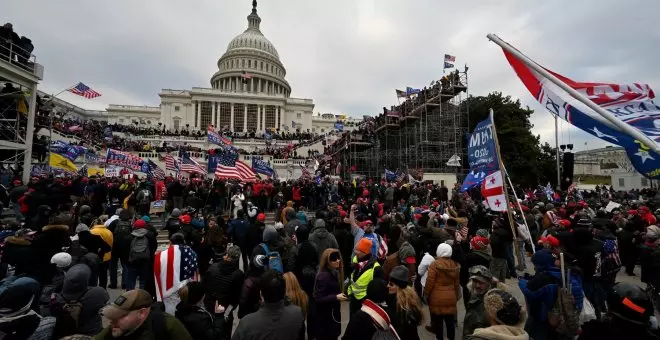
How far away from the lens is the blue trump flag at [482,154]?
244 inches

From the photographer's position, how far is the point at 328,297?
3.70 m

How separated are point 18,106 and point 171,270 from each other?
54.1 feet

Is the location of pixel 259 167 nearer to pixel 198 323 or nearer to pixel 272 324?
pixel 198 323

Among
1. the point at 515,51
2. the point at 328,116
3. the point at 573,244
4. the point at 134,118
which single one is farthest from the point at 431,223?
the point at 134,118

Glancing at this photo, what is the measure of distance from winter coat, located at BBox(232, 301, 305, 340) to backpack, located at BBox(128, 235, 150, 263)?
3.80 meters

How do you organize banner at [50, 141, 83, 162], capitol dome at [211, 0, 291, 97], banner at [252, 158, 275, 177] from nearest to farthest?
banner at [252, 158, 275, 177] < banner at [50, 141, 83, 162] < capitol dome at [211, 0, 291, 97]

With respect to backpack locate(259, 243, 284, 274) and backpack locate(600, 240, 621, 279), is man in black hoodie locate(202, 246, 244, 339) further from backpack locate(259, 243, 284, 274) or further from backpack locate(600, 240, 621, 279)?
backpack locate(600, 240, 621, 279)

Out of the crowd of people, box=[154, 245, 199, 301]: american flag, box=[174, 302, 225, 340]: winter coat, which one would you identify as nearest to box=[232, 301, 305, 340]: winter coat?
the crowd of people

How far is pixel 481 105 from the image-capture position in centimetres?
3228

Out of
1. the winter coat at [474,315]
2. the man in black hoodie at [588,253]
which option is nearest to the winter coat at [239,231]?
the winter coat at [474,315]

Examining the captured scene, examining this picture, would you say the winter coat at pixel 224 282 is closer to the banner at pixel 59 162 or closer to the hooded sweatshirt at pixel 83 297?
the hooded sweatshirt at pixel 83 297

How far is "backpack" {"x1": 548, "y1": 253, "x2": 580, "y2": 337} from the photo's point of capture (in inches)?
130

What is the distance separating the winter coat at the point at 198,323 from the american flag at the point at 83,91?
22925 millimetres

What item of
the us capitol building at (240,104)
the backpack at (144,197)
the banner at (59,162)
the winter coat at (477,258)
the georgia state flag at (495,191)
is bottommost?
the winter coat at (477,258)
